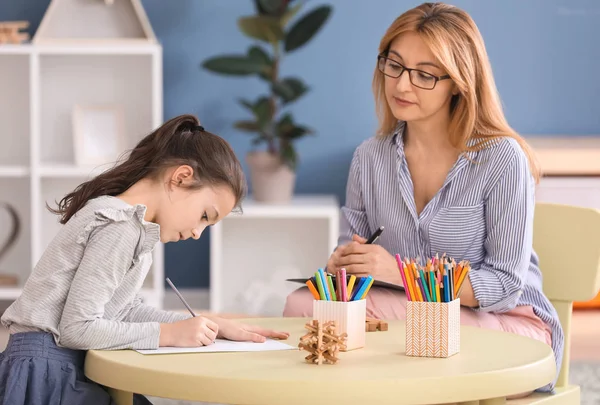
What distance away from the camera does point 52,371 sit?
4.55 feet

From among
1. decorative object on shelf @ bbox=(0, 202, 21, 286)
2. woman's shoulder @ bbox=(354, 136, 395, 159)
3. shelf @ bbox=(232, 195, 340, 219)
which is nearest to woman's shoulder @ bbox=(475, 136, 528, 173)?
woman's shoulder @ bbox=(354, 136, 395, 159)

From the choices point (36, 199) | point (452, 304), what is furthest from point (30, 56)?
point (452, 304)

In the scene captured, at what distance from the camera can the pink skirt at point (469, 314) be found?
1.81 metres

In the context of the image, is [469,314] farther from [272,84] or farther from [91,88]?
[91,88]

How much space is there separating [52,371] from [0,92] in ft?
9.13

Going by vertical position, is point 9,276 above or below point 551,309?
below

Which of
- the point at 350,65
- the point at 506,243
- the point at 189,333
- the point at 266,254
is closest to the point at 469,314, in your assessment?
the point at 506,243

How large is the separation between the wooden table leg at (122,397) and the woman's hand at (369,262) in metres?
0.59

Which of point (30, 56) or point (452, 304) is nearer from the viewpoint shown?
point (452, 304)

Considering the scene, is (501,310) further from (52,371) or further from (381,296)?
(52,371)

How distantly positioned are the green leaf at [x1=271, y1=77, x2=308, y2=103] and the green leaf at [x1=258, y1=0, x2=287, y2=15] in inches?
10.8

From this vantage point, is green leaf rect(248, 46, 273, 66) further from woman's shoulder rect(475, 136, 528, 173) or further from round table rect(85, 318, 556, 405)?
round table rect(85, 318, 556, 405)

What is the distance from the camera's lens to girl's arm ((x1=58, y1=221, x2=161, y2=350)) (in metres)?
1.36

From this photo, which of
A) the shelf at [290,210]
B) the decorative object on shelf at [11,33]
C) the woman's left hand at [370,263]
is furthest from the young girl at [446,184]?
the decorative object on shelf at [11,33]
